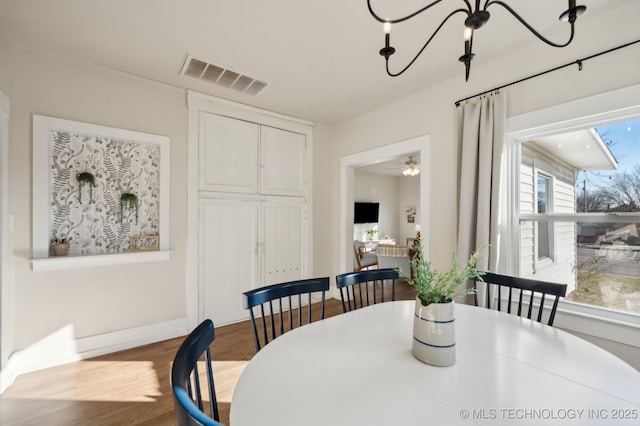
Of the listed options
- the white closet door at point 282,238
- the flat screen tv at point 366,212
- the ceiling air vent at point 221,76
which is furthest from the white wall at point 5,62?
the flat screen tv at point 366,212

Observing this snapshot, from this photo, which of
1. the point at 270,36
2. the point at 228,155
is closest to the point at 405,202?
the point at 228,155

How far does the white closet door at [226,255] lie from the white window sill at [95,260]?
46 cm

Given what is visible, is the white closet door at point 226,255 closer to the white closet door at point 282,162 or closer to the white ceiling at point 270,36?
the white closet door at point 282,162

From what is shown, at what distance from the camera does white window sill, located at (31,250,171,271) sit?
227 centimetres

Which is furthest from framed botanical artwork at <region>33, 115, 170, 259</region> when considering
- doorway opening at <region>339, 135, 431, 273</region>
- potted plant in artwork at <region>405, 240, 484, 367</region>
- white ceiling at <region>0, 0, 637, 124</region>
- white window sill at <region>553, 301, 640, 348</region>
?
white window sill at <region>553, 301, 640, 348</region>

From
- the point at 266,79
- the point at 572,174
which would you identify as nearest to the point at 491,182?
the point at 572,174

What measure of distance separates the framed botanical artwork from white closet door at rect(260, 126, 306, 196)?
113 centimetres

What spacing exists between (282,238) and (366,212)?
14.2ft

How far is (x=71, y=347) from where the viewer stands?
2.39m

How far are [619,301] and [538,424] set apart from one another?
191 cm

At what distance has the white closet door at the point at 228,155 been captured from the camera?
123 inches

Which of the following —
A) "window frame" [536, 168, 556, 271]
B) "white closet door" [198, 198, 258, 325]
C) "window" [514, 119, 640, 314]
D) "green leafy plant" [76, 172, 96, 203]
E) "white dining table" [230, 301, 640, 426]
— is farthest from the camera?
"white closet door" [198, 198, 258, 325]

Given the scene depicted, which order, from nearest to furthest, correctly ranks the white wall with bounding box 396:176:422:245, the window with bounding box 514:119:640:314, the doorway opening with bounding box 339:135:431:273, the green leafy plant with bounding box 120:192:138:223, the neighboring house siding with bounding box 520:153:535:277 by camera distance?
the window with bounding box 514:119:640:314
the neighboring house siding with bounding box 520:153:535:277
the green leafy plant with bounding box 120:192:138:223
the doorway opening with bounding box 339:135:431:273
the white wall with bounding box 396:176:422:245

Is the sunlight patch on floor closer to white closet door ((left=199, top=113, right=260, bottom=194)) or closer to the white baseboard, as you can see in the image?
the white baseboard
